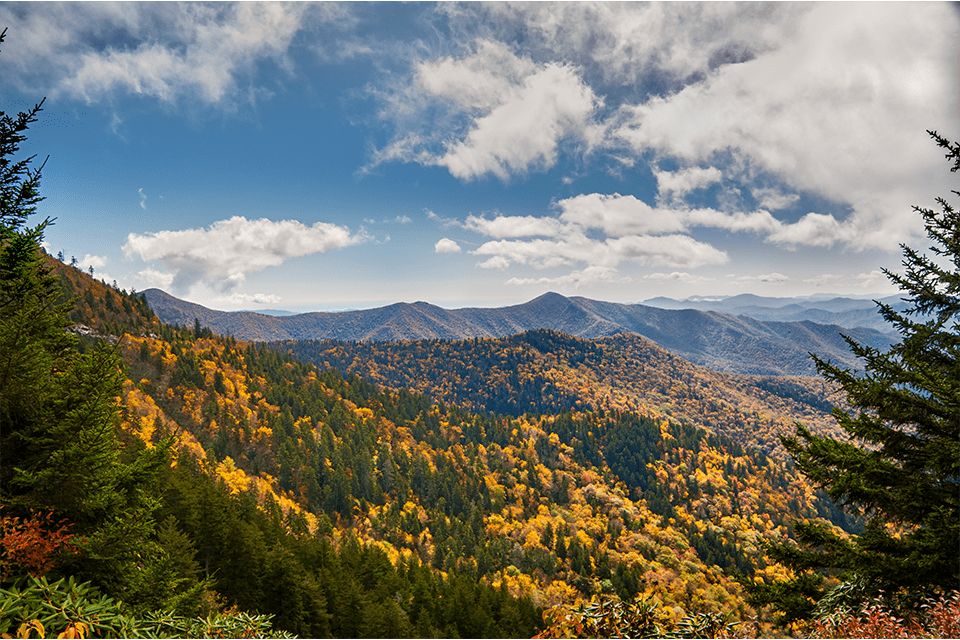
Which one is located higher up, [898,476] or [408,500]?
[898,476]

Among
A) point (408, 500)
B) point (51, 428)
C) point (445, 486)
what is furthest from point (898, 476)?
point (445, 486)

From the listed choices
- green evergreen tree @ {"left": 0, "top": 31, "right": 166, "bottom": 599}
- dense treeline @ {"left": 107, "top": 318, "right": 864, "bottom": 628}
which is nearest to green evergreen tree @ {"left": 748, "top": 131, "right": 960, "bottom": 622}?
green evergreen tree @ {"left": 0, "top": 31, "right": 166, "bottom": 599}

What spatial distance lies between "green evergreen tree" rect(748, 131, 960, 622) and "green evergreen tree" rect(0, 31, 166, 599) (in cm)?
1787

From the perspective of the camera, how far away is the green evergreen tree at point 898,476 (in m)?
8.99

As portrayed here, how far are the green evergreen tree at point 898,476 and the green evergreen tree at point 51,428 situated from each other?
703 inches

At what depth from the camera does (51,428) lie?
376 inches

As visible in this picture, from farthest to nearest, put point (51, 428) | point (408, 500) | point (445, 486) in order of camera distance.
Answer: point (445, 486)
point (408, 500)
point (51, 428)

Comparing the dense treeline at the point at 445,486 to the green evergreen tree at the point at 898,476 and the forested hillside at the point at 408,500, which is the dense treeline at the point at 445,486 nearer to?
the forested hillside at the point at 408,500

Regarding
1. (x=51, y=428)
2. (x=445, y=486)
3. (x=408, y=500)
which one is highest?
(x=51, y=428)

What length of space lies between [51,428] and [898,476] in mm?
21685

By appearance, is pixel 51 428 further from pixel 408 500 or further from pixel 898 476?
pixel 408 500

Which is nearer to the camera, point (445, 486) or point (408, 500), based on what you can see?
point (408, 500)

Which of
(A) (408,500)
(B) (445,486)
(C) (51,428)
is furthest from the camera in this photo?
(B) (445,486)

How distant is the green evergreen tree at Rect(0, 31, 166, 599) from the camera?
31.2 ft
